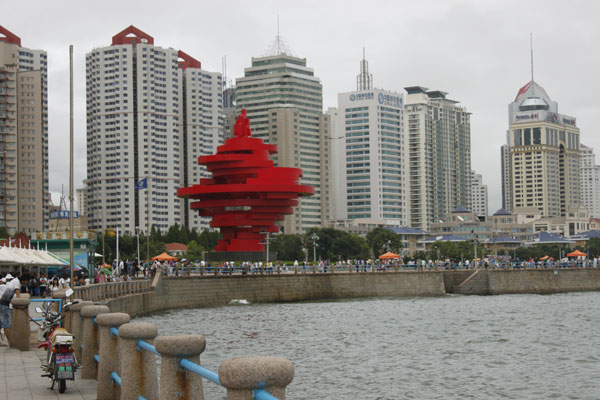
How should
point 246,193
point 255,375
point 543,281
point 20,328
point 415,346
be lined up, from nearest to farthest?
point 255,375 < point 20,328 < point 415,346 < point 246,193 < point 543,281

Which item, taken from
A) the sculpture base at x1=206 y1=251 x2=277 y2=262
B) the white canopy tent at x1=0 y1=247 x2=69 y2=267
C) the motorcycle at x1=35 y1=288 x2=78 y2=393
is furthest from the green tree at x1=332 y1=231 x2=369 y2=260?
the motorcycle at x1=35 y1=288 x2=78 y2=393

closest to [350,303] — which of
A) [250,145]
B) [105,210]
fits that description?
[250,145]

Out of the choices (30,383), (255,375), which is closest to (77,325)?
(30,383)

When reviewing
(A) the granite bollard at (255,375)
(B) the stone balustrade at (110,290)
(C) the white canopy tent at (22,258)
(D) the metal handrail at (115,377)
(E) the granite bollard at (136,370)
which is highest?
(C) the white canopy tent at (22,258)

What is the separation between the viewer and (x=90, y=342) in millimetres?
15742

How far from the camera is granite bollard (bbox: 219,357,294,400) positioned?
680cm

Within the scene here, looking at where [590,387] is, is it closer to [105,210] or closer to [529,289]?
[529,289]

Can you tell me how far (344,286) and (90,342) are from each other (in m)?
61.6

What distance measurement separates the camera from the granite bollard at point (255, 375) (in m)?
6.80

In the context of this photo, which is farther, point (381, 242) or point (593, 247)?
point (593, 247)

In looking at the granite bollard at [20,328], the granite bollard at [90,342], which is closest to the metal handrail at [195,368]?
the granite bollard at [90,342]

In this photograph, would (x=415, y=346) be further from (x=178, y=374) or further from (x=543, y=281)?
(x=543, y=281)

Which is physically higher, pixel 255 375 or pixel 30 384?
pixel 255 375

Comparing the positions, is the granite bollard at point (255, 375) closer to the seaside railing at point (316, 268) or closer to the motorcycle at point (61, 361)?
the motorcycle at point (61, 361)
